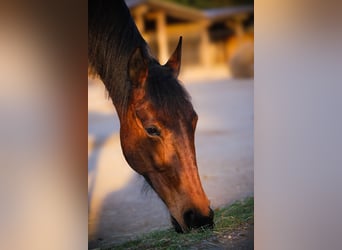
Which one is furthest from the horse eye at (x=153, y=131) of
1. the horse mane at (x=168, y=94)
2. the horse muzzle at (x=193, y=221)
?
the horse muzzle at (x=193, y=221)

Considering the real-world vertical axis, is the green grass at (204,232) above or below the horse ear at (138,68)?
below

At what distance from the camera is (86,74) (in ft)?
10.9

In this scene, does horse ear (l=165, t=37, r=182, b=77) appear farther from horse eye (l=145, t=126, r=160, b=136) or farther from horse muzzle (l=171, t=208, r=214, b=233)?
horse muzzle (l=171, t=208, r=214, b=233)

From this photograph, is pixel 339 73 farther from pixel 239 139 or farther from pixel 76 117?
pixel 76 117

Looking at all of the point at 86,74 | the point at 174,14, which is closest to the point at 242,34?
the point at 174,14

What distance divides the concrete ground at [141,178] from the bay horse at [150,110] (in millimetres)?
52

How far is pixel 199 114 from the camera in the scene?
126 inches

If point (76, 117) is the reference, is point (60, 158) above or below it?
below

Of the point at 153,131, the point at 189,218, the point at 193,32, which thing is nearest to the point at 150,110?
the point at 153,131

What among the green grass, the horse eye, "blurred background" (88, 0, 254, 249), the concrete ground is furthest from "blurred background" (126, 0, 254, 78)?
the green grass

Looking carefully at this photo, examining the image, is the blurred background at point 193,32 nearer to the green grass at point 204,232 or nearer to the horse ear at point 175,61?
the horse ear at point 175,61

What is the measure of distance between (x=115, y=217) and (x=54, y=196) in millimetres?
411

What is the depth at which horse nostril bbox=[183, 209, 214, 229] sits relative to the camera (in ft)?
10.5

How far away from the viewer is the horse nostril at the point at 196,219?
320 centimetres
